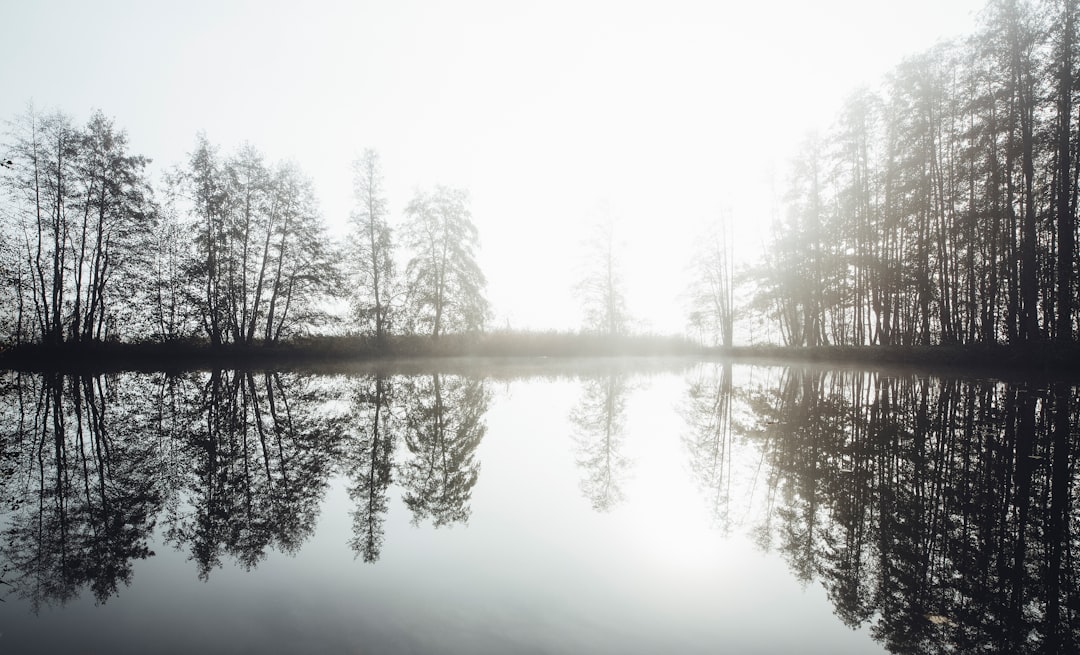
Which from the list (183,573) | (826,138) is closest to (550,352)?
(826,138)

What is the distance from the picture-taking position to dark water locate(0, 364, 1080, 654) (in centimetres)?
208

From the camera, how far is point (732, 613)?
226cm

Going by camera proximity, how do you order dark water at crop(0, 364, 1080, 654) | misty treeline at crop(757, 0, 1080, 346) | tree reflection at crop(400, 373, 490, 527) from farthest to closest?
1. misty treeline at crop(757, 0, 1080, 346)
2. tree reflection at crop(400, 373, 490, 527)
3. dark water at crop(0, 364, 1080, 654)

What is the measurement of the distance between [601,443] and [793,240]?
87.1 ft

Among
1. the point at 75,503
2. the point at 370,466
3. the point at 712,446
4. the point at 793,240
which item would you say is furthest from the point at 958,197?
the point at 75,503

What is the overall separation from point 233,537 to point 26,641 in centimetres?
117

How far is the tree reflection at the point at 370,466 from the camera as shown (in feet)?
10.5

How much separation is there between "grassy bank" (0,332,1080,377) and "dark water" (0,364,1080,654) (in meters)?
11.9

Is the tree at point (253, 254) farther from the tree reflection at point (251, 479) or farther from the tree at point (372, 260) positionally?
the tree reflection at point (251, 479)

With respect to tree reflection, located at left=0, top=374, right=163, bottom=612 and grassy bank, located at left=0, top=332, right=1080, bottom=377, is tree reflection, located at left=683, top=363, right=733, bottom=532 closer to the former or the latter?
tree reflection, located at left=0, top=374, right=163, bottom=612

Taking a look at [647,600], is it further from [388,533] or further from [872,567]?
[388,533]

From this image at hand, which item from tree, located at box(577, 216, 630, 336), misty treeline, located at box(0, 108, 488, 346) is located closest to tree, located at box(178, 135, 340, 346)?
misty treeline, located at box(0, 108, 488, 346)

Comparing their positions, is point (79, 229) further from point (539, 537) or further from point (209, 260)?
point (539, 537)

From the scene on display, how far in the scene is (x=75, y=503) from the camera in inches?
146
